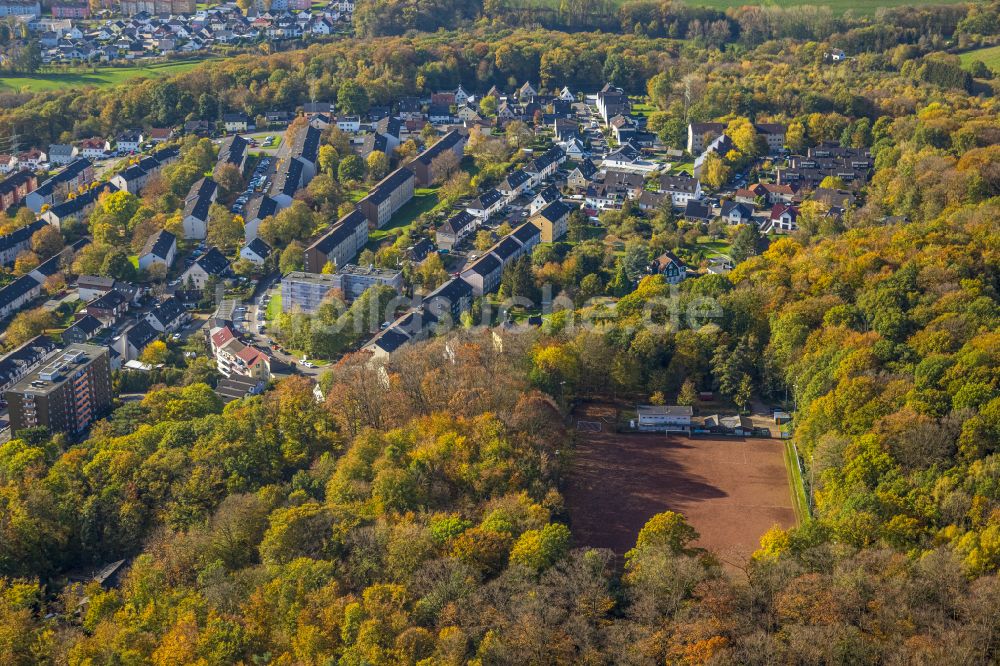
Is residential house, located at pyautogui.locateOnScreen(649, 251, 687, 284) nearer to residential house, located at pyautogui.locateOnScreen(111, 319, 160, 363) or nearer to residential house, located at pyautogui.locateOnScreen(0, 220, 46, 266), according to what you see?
residential house, located at pyautogui.locateOnScreen(111, 319, 160, 363)

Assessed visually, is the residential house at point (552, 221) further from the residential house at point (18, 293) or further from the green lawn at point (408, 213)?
the residential house at point (18, 293)

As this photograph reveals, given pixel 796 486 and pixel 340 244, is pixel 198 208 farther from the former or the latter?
pixel 796 486

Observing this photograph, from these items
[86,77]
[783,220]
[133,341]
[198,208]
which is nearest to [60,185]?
[198,208]

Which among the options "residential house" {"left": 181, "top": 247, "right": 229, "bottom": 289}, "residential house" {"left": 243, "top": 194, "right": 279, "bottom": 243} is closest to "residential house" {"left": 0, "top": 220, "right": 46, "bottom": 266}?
"residential house" {"left": 181, "top": 247, "right": 229, "bottom": 289}

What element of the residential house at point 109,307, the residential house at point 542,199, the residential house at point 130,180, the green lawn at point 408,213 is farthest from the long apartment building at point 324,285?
the residential house at point 130,180

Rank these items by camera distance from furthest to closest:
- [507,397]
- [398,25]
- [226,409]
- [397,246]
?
1. [398,25]
2. [397,246]
3. [226,409]
4. [507,397]

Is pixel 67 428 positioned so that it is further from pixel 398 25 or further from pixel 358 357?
pixel 398 25

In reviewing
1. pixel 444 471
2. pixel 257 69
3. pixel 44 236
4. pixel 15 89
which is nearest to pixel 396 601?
pixel 444 471
